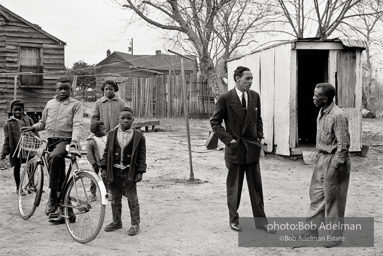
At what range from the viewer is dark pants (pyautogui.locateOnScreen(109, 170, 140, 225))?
18.6 ft

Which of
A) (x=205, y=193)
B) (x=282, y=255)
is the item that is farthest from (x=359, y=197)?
(x=282, y=255)

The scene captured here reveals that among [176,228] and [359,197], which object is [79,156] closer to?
[176,228]

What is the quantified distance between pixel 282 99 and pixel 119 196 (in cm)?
718

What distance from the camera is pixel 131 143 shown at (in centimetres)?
565

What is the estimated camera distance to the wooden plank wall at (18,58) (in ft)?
69.6

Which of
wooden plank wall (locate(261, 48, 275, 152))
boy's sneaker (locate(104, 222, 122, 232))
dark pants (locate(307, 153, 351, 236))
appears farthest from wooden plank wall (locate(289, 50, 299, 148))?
boy's sneaker (locate(104, 222, 122, 232))

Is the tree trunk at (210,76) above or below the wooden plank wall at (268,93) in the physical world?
above

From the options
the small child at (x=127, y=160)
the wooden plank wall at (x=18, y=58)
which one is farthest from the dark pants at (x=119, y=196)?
the wooden plank wall at (x=18, y=58)

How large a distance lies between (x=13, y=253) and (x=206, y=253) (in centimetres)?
195

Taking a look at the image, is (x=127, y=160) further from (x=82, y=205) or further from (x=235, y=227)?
(x=235, y=227)

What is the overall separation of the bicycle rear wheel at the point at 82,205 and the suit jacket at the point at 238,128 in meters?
1.53

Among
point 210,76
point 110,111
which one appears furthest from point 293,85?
point 210,76

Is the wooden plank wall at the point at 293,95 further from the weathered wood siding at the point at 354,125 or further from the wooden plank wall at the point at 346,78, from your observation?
the weathered wood siding at the point at 354,125

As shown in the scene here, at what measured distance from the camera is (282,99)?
12.1 meters
